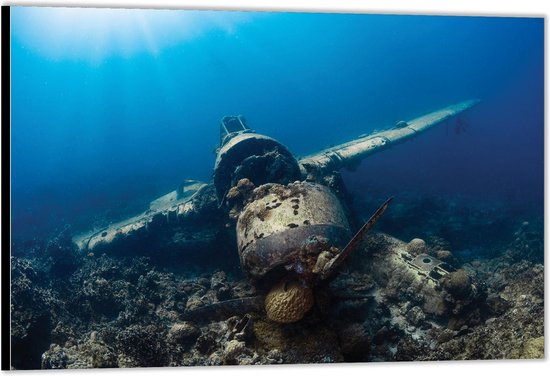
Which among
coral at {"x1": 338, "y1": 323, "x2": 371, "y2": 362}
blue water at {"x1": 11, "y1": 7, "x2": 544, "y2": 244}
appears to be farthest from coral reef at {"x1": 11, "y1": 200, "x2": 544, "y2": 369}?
blue water at {"x1": 11, "y1": 7, "x2": 544, "y2": 244}

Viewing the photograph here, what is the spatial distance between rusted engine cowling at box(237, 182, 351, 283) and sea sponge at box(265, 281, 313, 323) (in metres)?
0.20

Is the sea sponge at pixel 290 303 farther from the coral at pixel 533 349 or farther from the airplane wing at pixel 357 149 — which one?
the airplane wing at pixel 357 149

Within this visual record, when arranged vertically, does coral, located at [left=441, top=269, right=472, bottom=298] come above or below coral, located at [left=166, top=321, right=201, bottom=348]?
below

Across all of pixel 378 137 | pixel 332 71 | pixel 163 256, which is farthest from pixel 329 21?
pixel 163 256

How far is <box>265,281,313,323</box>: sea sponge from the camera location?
397cm

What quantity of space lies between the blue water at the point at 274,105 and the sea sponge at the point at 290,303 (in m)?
11.7

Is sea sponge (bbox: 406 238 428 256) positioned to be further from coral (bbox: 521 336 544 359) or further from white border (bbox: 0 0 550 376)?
coral (bbox: 521 336 544 359)

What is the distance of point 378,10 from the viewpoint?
5203mm

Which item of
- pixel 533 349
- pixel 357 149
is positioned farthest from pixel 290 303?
pixel 357 149

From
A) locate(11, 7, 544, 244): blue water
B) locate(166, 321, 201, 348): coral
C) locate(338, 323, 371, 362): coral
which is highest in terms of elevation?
locate(11, 7, 544, 244): blue water

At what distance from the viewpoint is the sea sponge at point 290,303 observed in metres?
3.97

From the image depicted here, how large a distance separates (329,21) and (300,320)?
8012 centimetres

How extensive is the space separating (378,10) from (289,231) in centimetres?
351

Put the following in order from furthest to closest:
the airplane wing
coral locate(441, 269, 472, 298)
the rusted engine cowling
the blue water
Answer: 1. the blue water
2. the airplane wing
3. coral locate(441, 269, 472, 298)
4. the rusted engine cowling
